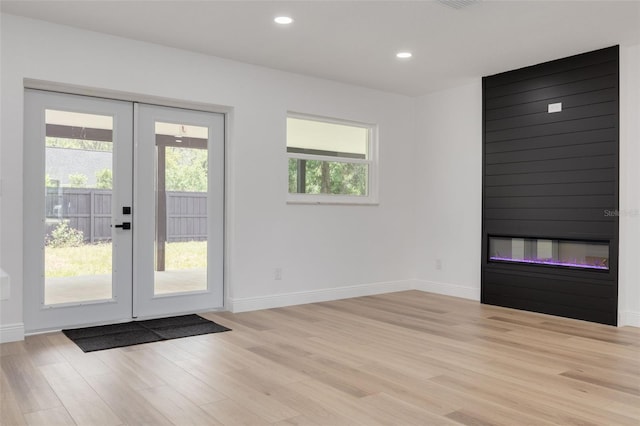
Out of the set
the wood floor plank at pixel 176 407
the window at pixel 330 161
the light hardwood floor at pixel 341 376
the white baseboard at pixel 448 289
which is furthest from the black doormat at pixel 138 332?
the white baseboard at pixel 448 289

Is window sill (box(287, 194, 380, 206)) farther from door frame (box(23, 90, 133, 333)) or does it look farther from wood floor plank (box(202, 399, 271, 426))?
wood floor plank (box(202, 399, 271, 426))

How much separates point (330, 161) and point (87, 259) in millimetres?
2816

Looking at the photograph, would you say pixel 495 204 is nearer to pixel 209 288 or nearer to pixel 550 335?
pixel 550 335

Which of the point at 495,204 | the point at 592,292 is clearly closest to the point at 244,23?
the point at 495,204

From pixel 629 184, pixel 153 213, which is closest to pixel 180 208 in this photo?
pixel 153 213

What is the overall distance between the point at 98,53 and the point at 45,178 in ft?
3.72

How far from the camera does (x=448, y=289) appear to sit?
20.3 feet

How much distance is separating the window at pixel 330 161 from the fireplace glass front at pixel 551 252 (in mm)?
1599

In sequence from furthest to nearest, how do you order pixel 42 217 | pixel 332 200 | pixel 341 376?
pixel 332 200, pixel 42 217, pixel 341 376

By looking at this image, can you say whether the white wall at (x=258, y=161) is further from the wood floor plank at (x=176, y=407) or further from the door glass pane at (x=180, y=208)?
the wood floor plank at (x=176, y=407)

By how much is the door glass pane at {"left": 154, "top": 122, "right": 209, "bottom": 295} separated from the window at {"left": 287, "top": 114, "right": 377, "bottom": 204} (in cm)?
101

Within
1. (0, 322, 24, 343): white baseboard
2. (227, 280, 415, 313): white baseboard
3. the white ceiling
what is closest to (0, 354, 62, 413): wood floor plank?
(0, 322, 24, 343): white baseboard

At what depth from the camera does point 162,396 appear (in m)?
2.77

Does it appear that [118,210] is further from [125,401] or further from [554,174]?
[554,174]
